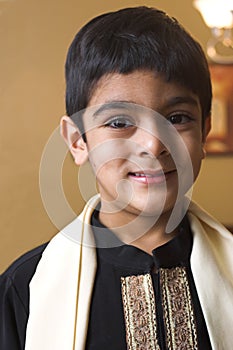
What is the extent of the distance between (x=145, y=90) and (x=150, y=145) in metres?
Answer: 0.07

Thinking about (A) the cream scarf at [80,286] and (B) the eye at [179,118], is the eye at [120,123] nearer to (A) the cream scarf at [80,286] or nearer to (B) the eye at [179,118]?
(B) the eye at [179,118]

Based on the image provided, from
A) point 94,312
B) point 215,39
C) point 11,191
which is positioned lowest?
point 94,312

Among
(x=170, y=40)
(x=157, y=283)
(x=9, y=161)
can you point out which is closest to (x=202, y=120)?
(x=170, y=40)

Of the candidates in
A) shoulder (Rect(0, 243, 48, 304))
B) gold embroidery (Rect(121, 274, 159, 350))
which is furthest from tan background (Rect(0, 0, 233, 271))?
gold embroidery (Rect(121, 274, 159, 350))

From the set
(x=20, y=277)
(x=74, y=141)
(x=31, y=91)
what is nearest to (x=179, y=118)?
(x=74, y=141)

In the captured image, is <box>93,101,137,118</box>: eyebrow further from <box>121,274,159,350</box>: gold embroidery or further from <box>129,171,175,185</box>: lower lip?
<box>121,274,159,350</box>: gold embroidery

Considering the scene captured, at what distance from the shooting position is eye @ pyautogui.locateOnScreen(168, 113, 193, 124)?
2.85 feet

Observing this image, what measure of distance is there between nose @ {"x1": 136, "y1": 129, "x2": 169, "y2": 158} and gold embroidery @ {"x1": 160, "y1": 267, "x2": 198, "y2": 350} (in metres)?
0.17

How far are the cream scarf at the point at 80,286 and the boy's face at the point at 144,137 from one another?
0.30 ft

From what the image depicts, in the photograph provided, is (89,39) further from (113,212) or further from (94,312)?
(94,312)

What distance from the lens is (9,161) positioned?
95.3 inches

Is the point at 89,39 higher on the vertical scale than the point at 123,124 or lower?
higher

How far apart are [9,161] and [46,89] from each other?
0.29 meters

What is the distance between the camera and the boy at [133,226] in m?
0.87
